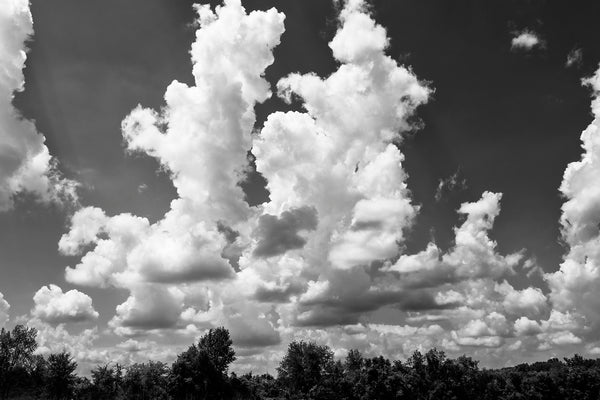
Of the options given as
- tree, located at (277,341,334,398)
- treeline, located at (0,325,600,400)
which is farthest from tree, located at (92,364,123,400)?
tree, located at (277,341,334,398)

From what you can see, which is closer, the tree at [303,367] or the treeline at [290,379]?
the treeline at [290,379]

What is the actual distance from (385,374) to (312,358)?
2733 cm

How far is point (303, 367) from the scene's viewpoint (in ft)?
478

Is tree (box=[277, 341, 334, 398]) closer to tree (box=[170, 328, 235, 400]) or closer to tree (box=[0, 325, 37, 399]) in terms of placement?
tree (box=[170, 328, 235, 400])

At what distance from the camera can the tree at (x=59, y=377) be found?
126 metres

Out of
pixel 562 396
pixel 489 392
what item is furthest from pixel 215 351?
pixel 562 396

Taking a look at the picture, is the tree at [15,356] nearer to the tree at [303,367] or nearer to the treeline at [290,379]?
the treeline at [290,379]

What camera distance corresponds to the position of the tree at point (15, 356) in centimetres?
13975

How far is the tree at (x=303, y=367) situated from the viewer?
143163mm

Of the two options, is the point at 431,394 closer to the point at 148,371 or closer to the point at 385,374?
the point at 385,374

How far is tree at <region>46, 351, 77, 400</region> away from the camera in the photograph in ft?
413

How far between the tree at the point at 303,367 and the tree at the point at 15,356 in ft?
231

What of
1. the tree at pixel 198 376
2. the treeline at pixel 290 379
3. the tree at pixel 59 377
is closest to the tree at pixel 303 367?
the treeline at pixel 290 379

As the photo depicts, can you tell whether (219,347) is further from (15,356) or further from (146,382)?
(15,356)
